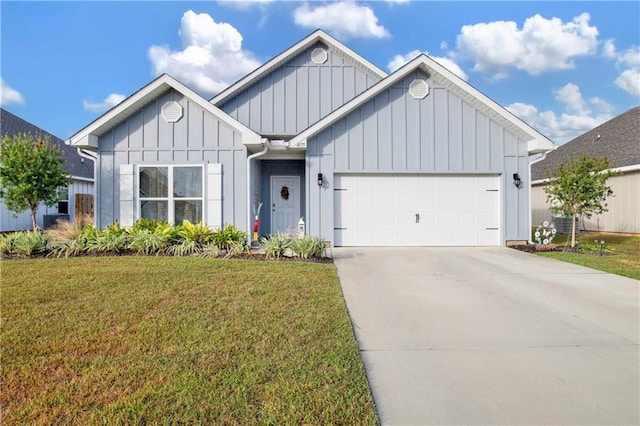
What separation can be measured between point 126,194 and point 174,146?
6.22 feet

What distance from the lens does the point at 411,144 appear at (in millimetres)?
10055

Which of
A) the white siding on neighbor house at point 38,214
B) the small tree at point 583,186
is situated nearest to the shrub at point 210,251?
the white siding on neighbor house at point 38,214

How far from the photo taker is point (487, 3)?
9.85 m

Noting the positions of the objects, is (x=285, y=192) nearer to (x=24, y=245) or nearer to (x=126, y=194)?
(x=126, y=194)

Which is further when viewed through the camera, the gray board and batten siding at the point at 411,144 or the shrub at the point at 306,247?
the gray board and batten siding at the point at 411,144

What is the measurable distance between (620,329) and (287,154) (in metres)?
8.95

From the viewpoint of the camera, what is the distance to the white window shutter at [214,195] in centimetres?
972

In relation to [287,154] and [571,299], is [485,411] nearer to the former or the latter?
[571,299]

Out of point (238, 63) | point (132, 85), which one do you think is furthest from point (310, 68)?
point (132, 85)

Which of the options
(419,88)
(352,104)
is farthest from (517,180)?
(352,104)

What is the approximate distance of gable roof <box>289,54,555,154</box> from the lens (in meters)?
9.60

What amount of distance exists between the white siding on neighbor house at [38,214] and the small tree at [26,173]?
1.67m

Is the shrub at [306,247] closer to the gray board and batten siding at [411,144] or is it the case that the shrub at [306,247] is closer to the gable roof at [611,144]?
the gray board and batten siding at [411,144]

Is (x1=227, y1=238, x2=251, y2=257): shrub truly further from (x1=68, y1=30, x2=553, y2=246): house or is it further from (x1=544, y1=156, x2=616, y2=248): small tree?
(x1=544, y1=156, x2=616, y2=248): small tree
